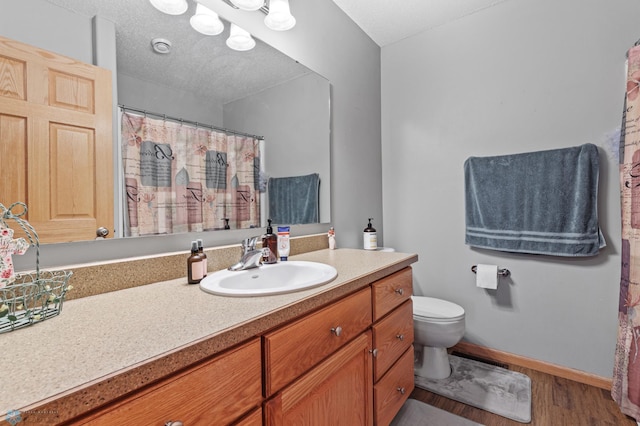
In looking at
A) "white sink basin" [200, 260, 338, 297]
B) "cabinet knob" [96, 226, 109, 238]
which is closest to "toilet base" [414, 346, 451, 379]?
"white sink basin" [200, 260, 338, 297]

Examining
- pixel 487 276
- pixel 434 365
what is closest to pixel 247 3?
pixel 487 276

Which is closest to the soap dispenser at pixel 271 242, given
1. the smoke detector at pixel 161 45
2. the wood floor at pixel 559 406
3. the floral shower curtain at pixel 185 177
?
the floral shower curtain at pixel 185 177

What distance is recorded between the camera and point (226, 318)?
0.71 meters

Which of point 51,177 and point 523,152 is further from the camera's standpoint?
point 523,152

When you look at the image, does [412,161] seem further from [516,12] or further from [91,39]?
[91,39]

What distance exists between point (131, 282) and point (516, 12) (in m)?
2.66

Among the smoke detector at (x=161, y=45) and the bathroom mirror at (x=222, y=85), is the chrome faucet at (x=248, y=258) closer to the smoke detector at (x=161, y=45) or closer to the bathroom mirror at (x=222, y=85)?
the bathroom mirror at (x=222, y=85)

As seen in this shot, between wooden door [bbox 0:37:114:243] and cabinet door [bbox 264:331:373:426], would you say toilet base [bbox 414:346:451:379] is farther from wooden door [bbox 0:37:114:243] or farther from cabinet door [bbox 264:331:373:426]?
wooden door [bbox 0:37:114:243]

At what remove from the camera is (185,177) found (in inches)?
46.8

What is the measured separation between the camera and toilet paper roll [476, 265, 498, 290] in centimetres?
202

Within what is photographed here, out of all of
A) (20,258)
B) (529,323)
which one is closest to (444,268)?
(529,323)

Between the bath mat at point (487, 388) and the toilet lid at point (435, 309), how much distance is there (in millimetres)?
422

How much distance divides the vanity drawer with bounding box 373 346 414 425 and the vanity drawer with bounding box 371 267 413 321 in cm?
28

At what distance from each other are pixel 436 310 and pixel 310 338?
129 cm
